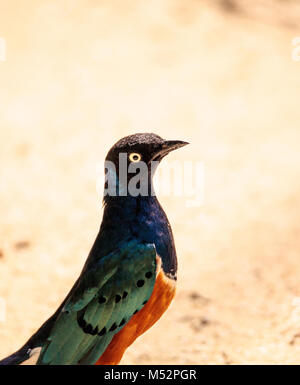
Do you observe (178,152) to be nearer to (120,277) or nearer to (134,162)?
(134,162)

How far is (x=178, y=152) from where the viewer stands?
7512mm

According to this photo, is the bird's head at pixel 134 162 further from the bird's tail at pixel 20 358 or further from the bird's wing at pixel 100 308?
the bird's tail at pixel 20 358

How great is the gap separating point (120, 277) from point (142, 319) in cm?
29

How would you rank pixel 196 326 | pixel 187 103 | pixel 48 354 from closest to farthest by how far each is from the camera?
pixel 48 354
pixel 196 326
pixel 187 103

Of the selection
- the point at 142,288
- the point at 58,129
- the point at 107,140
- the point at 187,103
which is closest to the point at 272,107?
the point at 187,103

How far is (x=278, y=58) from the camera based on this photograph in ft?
29.5

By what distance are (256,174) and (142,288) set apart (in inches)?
141

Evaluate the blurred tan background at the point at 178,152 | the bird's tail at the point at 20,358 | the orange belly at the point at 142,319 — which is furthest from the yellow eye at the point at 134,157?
the blurred tan background at the point at 178,152

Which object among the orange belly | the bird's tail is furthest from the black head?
the bird's tail

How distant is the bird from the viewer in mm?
3648

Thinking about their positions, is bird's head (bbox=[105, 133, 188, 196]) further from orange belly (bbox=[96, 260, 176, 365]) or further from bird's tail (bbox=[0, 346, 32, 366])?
bird's tail (bbox=[0, 346, 32, 366])

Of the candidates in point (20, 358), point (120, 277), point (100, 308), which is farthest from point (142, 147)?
point (20, 358)
